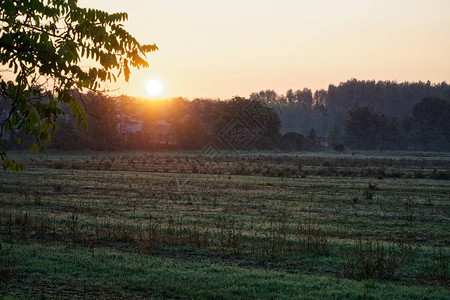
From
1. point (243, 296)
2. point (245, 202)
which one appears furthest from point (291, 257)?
point (245, 202)

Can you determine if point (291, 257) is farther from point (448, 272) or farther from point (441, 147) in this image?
point (441, 147)

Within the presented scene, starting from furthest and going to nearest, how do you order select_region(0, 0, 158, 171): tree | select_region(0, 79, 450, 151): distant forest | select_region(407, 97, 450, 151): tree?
select_region(407, 97, 450, 151): tree
select_region(0, 79, 450, 151): distant forest
select_region(0, 0, 158, 171): tree

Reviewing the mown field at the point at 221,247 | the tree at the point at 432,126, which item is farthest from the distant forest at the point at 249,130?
the mown field at the point at 221,247

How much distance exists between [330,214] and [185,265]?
11.5 m

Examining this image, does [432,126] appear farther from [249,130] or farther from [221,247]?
[221,247]

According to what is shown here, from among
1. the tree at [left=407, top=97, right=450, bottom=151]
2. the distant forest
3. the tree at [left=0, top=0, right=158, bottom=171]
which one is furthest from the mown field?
the tree at [left=407, top=97, right=450, bottom=151]

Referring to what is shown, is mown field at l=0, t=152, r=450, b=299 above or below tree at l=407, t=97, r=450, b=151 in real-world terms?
below

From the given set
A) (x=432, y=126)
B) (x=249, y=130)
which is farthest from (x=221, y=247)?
(x=432, y=126)

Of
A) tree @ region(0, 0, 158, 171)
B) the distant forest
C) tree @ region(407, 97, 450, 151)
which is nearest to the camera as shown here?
tree @ region(0, 0, 158, 171)

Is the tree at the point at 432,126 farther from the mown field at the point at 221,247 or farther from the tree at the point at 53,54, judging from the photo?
the tree at the point at 53,54

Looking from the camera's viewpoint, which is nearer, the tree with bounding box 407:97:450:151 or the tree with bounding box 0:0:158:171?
the tree with bounding box 0:0:158:171

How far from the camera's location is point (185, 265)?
1251cm

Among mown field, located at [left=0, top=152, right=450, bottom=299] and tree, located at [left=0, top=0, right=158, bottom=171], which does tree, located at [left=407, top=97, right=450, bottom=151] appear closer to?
mown field, located at [left=0, top=152, right=450, bottom=299]

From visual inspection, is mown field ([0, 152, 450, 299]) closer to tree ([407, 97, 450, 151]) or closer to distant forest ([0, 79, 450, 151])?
distant forest ([0, 79, 450, 151])
